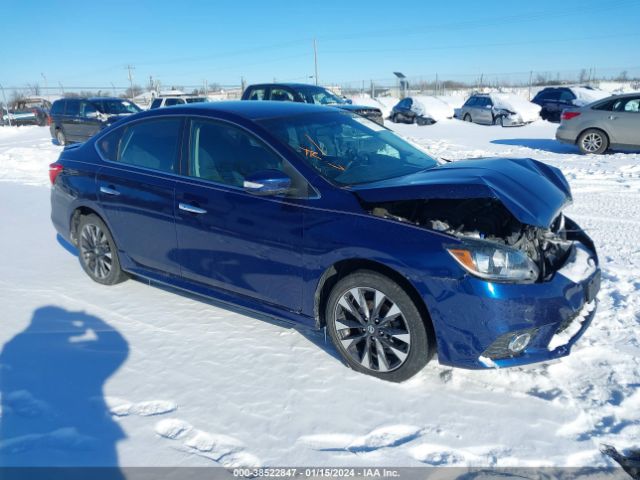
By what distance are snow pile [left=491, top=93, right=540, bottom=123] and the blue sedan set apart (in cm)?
1763

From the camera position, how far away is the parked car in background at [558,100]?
67.3 feet

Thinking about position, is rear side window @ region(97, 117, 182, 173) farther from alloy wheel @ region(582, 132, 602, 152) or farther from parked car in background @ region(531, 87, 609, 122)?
parked car in background @ region(531, 87, 609, 122)

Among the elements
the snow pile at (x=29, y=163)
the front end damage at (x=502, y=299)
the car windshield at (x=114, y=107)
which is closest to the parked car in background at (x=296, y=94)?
the car windshield at (x=114, y=107)

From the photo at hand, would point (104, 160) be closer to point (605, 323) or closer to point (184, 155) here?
point (184, 155)

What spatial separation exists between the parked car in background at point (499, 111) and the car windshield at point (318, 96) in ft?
29.2

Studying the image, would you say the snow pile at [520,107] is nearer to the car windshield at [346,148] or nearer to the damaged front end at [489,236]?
the car windshield at [346,148]

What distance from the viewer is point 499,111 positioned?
66.5 feet

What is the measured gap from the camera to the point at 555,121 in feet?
68.3

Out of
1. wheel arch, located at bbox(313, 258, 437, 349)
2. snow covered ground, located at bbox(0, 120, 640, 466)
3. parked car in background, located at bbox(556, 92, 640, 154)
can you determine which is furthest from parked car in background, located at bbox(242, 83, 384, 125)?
wheel arch, located at bbox(313, 258, 437, 349)

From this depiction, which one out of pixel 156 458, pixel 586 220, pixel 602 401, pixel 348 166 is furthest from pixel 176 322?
pixel 586 220

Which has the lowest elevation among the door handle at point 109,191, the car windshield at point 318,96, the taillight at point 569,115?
the door handle at point 109,191

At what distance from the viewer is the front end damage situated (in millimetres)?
2766

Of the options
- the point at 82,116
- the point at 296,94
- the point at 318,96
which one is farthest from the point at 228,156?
the point at 82,116

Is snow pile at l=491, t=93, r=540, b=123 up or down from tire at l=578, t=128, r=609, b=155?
up
